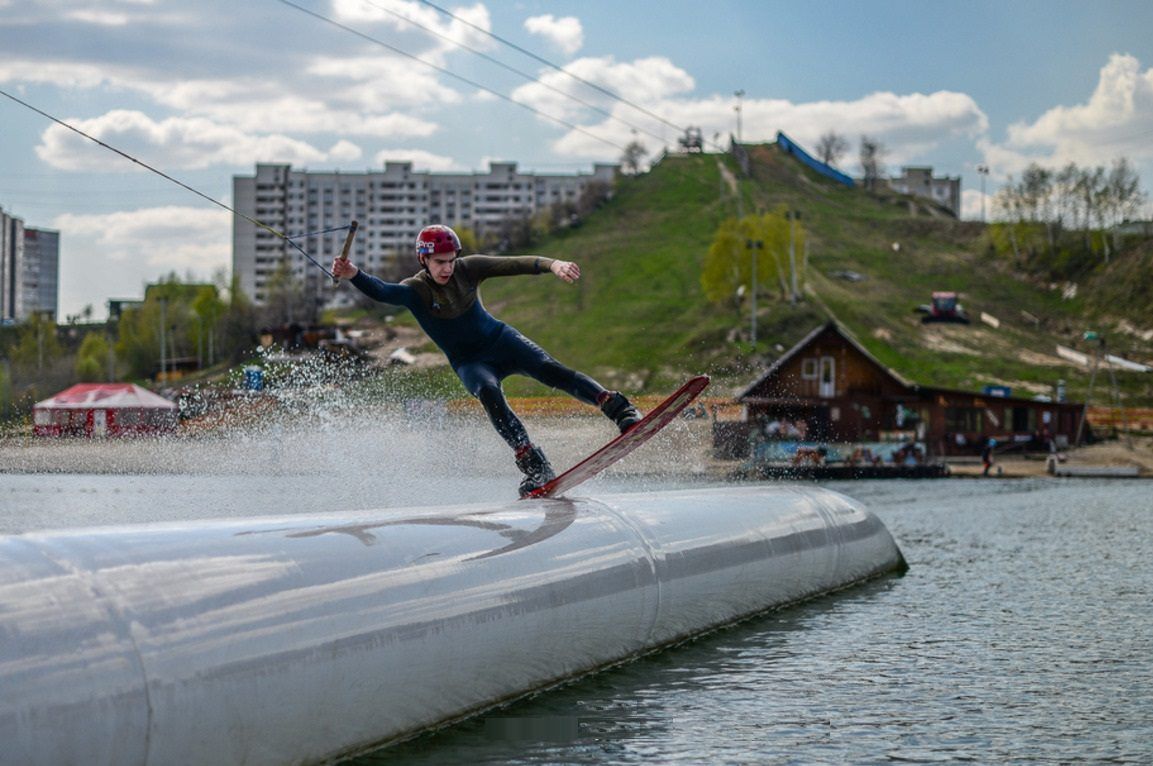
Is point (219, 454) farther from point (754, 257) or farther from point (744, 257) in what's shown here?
point (744, 257)

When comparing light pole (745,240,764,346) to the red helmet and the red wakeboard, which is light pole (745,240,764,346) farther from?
the red helmet

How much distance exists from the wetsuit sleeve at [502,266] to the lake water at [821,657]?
3.78 metres

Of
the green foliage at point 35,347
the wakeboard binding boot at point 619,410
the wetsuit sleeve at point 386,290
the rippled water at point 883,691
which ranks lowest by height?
the rippled water at point 883,691

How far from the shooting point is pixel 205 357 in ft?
538

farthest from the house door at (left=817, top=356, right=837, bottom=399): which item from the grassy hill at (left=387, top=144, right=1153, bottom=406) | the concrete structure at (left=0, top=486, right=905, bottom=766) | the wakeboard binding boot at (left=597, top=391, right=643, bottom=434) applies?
the concrete structure at (left=0, top=486, right=905, bottom=766)

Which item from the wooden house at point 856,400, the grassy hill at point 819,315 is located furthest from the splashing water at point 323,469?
the grassy hill at point 819,315

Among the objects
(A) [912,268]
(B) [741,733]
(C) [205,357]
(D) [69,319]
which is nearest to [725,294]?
(A) [912,268]

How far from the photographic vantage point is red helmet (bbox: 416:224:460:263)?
13.1 metres

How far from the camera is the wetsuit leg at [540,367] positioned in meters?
13.6

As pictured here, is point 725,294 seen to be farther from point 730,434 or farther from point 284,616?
point 284,616

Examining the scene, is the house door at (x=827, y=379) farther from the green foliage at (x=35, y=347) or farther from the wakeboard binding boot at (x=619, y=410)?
the green foliage at (x=35, y=347)

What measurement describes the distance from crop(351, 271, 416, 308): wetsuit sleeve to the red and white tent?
3070 cm

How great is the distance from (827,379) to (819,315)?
169ft

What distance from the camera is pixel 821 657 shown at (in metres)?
12.5
